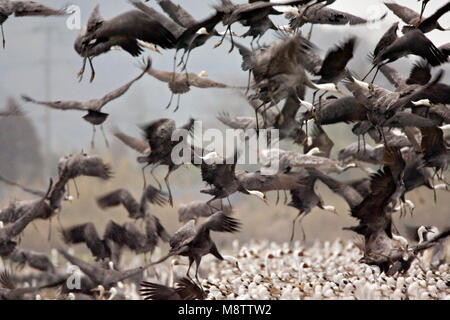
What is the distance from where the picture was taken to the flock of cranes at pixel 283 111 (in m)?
3.23

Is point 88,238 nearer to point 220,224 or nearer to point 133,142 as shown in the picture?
point 133,142

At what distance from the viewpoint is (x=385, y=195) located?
3.57m

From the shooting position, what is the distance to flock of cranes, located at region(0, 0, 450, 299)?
3232mm

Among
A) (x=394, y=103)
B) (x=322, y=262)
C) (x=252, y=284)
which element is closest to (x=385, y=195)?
(x=394, y=103)

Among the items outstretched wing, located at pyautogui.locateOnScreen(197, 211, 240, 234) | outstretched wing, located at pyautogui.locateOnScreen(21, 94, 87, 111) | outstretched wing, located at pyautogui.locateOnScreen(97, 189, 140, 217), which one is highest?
outstretched wing, located at pyautogui.locateOnScreen(21, 94, 87, 111)

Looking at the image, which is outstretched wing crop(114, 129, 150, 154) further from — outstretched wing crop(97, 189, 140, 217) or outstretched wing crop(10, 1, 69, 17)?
outstretched wing crop(10, 1, 69, 17)

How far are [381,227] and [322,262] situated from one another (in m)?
1.93

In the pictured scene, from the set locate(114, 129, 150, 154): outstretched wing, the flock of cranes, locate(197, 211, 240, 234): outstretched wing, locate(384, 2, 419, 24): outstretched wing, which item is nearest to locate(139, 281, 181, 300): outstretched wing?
the flock of cranes

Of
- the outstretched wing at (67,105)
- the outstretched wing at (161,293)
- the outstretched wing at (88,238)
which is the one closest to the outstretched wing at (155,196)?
the outstretched wing at (88,238)

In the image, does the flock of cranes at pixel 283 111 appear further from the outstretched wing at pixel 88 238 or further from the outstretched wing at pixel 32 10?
the outstretched wing at pixel 88 238

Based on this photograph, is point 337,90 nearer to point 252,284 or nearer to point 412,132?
point 412,132

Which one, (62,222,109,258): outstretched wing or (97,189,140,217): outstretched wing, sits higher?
(97,189,140,217): outstretched wing

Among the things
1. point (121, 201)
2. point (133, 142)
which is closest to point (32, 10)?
point (133, 142)

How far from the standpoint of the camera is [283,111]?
3609mm
